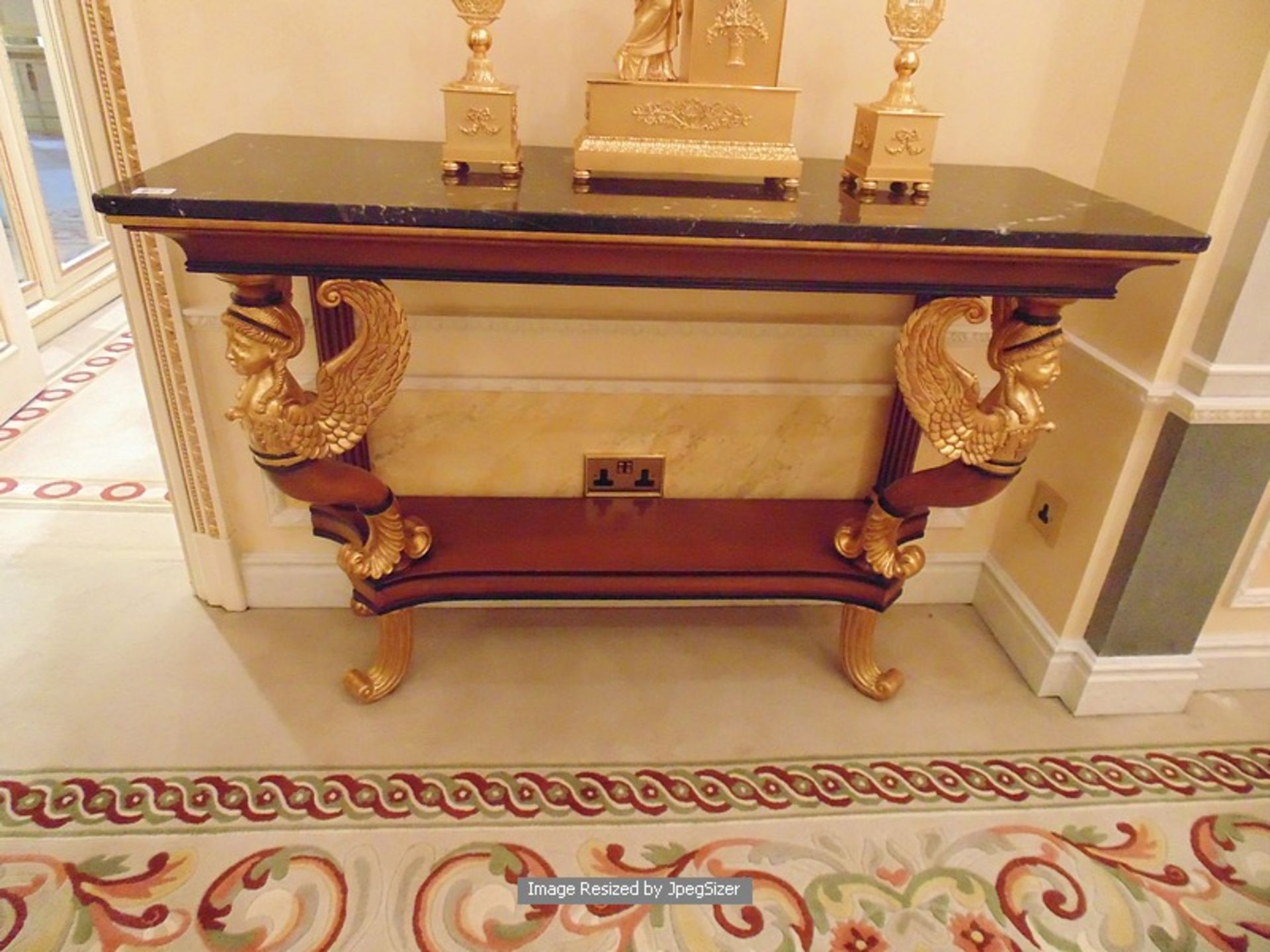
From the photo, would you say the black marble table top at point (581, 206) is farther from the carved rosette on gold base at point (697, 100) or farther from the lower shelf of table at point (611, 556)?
the lower shelf of table at point (611, 556)

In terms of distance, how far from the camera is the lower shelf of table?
1.44m

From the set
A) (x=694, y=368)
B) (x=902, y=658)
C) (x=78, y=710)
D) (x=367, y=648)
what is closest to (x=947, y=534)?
(x=902, y=658)

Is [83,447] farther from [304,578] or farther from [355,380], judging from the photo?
[355,380]

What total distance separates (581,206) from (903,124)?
0.50 m

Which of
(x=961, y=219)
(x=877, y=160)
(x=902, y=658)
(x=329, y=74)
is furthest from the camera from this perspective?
(x=902, y=658)

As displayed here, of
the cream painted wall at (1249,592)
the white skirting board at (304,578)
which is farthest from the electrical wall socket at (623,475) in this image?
the cream painted wall at (1249,592)

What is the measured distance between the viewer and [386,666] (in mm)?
1561

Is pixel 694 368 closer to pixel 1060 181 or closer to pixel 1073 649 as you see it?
pixel 1060 181

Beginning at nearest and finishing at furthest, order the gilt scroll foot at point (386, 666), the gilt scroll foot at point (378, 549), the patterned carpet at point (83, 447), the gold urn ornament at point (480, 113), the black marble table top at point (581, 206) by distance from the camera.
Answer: the black marble table top at point (581, 206), the gold urn ornament at point (480, 113), the gilt scroll foot at point (378, 549), the gilt scroll foot at point (386, 666), the patterned carpet at point (83, 447)

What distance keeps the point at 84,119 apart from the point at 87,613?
990mm

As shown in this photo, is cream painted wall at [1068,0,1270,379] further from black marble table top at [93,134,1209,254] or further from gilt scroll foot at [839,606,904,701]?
gilt scroll foot at [839,606,904,701]

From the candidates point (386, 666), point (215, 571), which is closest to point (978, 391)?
point (386, 666)

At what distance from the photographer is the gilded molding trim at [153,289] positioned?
1.30 m

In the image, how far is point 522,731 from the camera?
1511 mm
